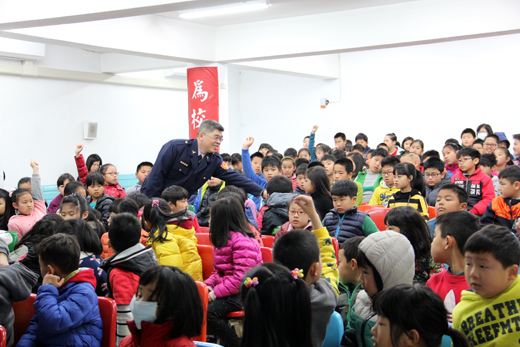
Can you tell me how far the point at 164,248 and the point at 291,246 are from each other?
1.38 metres

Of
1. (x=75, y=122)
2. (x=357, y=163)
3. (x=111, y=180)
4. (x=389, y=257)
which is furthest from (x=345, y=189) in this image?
(x=75, y=122)

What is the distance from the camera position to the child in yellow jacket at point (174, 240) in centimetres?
298

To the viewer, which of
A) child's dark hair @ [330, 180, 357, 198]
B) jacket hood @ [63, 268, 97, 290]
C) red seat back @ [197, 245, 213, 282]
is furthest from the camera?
child's dark hair @ [330, 180, 357, 198]

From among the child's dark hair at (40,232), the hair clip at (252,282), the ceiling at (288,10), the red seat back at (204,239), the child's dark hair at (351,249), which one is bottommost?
the red seat back at (204,239)

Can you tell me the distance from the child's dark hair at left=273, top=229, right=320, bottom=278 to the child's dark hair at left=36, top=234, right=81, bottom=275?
1.03 m

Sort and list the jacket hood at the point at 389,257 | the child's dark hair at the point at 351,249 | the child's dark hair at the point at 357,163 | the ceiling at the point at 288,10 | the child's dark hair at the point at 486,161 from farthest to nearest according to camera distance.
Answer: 1. the ceiling at the point at 288,10
2. the child's dark hair at the point at 357,163
3. the child's dark hair at the point at 486,161
4. the child's dark hair at the point at 351,249
5. the jacket hood at the point at 389,257

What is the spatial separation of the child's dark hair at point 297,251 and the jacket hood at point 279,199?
205 centimetres

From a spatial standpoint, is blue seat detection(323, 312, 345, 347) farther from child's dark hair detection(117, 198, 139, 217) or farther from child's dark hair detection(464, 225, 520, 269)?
child's dark hair detection(117, 198, 139, 217)

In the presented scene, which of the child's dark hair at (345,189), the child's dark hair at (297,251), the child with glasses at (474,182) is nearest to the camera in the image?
the child's dark hair at (297,251)

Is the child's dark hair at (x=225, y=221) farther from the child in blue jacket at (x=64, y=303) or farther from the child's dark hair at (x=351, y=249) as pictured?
the child in blue jacket at (x=64, y=303)

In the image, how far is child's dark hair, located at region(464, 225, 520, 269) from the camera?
1.65m

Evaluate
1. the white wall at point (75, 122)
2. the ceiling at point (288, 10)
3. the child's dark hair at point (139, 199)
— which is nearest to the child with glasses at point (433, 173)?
the ceiling at point (288, 10)

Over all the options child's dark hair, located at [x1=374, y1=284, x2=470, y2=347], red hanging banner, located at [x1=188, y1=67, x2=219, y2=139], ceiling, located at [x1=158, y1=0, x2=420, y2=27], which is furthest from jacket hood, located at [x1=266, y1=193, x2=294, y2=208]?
red hanging banner, located at [x1=188, y1=67, x2=219, y2=139]

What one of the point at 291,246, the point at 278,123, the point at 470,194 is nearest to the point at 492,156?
the point at 470,194
